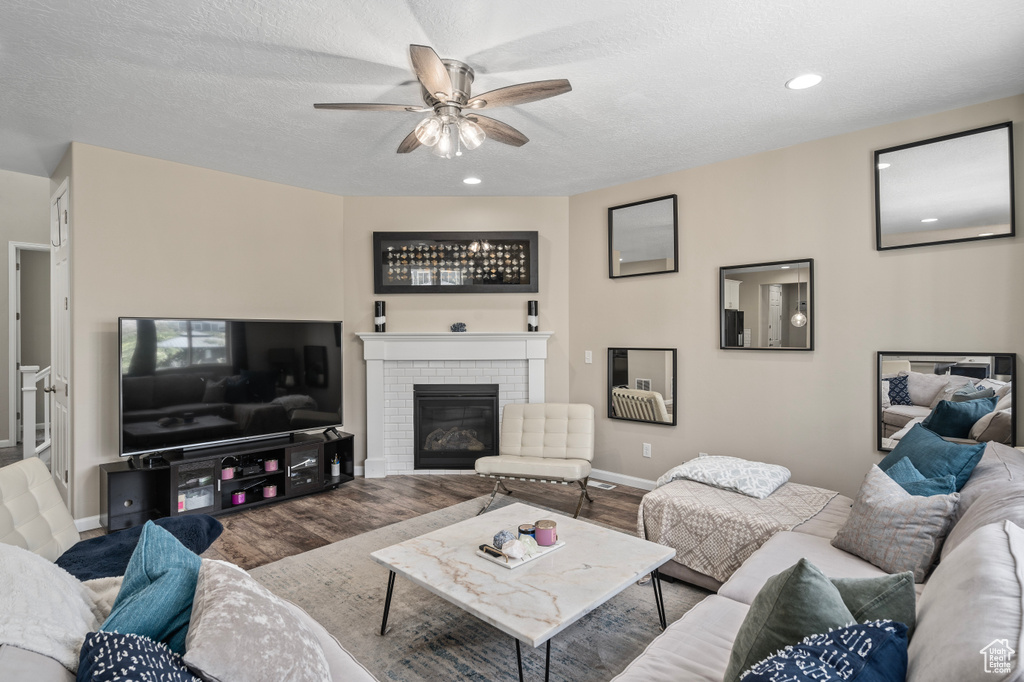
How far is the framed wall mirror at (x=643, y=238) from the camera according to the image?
4250 millimetres

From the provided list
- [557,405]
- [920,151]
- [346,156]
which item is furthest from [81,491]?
[920,151]

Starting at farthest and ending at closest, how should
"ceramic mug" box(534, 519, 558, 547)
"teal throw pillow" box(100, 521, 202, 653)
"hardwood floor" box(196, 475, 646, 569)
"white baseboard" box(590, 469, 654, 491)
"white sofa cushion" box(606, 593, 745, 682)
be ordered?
"white baseboard" box(590, 469, 654, 491) → "hardwood floor" box(196, 475, 646, 569) → "ceramic mug" box(534, 519, 558, 547) → "white sofa cushion" box(606, 593, 745, 682) → "teal throw pillow" box(100, 521, 202, 653)

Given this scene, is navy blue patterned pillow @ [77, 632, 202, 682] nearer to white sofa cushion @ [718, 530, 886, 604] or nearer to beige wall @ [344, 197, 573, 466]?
white sofa cushion @ [718, 530, 886, 604]

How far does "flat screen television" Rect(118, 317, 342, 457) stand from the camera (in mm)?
3605

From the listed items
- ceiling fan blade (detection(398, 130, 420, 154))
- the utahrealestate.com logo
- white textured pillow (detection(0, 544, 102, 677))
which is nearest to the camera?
the utahrealestate.com logo

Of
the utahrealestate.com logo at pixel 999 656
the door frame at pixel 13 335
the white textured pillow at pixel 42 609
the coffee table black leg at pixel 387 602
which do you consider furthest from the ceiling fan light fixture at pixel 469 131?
the door frame at pixel 13 335

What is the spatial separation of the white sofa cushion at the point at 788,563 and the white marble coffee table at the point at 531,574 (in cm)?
31

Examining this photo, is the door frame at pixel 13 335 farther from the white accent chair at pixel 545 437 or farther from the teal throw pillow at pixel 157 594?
the teal throw pillow at pixel 157 594

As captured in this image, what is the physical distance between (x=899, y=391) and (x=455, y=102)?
9.98ft

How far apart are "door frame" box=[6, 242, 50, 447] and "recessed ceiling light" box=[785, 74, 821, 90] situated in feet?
24.2

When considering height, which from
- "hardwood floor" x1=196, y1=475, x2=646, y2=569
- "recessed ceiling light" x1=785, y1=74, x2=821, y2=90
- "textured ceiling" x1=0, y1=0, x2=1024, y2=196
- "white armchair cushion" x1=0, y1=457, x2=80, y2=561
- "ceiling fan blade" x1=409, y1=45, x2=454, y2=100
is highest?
"textured ceiling" x1=0, y1=0, x2=1024, y2=196

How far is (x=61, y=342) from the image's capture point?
12.7 feet

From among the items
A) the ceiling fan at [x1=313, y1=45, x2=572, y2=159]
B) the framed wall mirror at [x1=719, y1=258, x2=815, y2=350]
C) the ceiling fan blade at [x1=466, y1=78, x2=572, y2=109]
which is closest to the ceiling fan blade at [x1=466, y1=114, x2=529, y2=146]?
the ceiling fan at [x1=313, y1=45, x2=572, y2=159]

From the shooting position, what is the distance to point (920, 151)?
3107 millimetres
